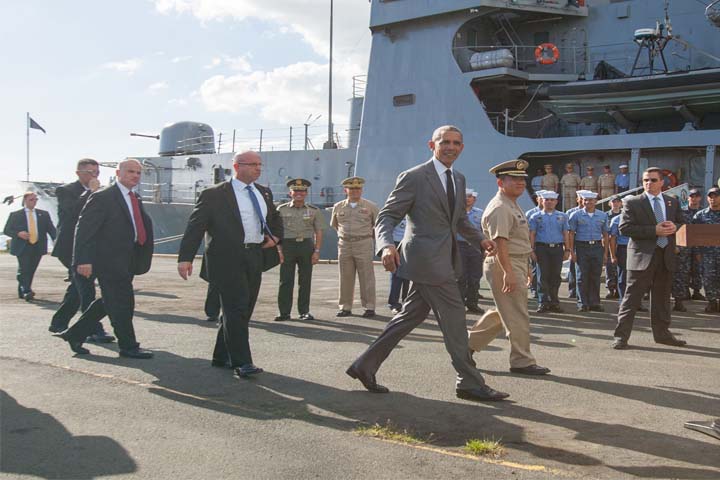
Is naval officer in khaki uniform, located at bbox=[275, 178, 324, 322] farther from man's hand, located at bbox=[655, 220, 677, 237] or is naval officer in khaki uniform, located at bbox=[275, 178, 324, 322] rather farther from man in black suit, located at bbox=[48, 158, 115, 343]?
man's hand, located at bbox=[655, 220, 677, 237]

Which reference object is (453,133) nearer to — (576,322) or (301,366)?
(301,366)

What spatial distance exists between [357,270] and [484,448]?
5679 mm

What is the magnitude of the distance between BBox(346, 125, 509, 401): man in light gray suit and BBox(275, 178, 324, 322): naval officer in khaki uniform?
3.92 m

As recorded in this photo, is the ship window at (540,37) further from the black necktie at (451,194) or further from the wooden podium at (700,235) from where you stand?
the wooden podium at (700,235)

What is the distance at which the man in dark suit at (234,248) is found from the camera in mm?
5078

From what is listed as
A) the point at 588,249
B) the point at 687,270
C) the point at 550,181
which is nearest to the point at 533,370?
the point at 588,249

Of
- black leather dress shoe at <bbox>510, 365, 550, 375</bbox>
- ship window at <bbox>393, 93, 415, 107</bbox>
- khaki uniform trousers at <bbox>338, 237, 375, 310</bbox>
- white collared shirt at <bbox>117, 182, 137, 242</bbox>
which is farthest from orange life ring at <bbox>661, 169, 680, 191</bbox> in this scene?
white collared shirt at <bbox>117, 182, 137, 242</bbox>

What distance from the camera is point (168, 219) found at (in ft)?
82.3

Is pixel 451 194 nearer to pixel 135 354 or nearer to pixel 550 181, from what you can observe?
pixel 135 354

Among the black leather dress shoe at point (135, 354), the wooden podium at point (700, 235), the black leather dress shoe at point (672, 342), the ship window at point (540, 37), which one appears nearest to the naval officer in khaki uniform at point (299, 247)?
the black leather dress shoe at point (135, 354)

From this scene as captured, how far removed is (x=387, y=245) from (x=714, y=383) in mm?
2623

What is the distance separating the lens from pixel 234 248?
16.8ft

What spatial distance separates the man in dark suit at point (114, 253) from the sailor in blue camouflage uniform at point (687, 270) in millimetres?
7120

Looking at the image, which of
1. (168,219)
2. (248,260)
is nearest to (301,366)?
(248,260)
